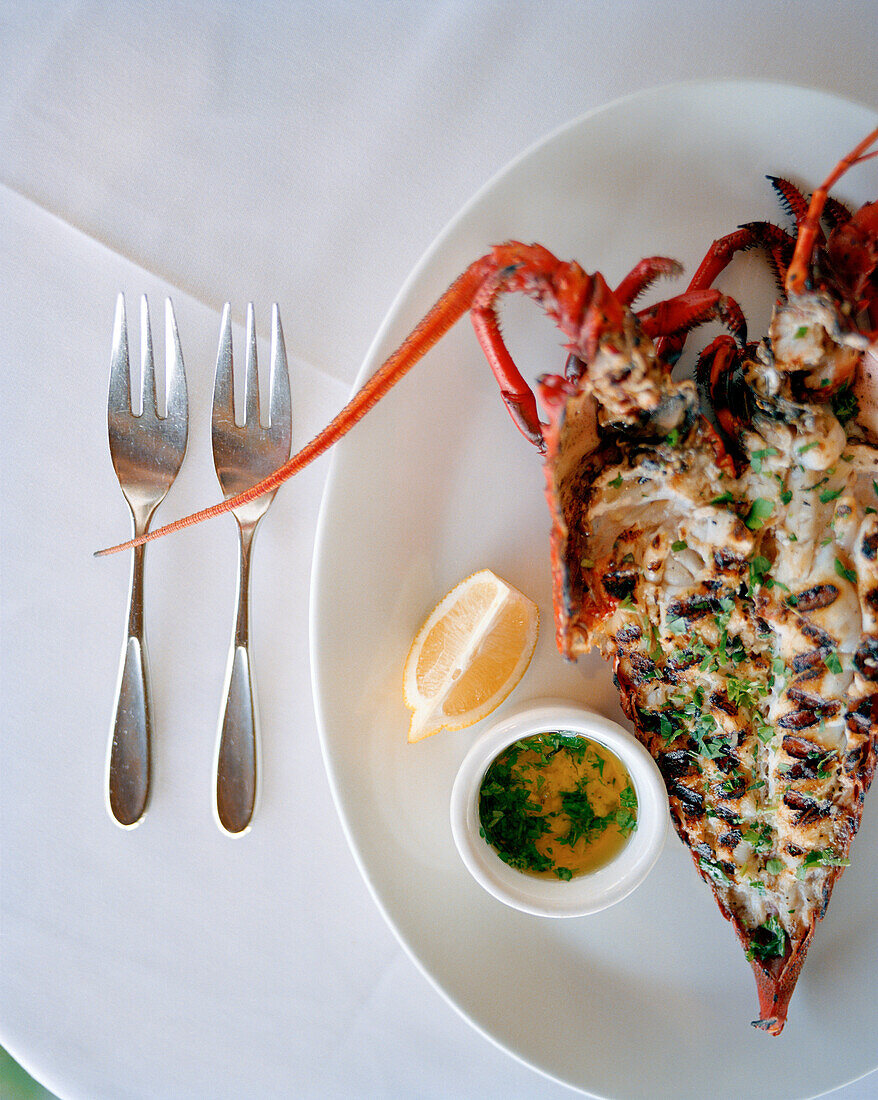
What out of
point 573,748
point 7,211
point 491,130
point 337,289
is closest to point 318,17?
point 491,130

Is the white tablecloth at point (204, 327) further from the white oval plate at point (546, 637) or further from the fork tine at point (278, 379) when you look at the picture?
the white oval plate at point (546, 637)

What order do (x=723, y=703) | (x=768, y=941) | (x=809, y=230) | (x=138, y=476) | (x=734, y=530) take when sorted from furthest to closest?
1. (x=138, y=476)
2. (x=768, y=941)
3. (x=723, y=703)
4. (x=734, y=530)
5. (x=809, y=230)

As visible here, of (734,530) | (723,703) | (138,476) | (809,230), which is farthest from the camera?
(138,476)

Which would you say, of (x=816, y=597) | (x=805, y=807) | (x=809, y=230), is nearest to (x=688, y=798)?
(x=805, y=807)

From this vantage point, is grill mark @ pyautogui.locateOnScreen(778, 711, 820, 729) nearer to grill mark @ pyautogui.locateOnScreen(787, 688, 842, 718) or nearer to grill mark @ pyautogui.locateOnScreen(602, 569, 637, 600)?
grill mark @ pyautogui.locateOnScreen(787, 688, 842, 718)

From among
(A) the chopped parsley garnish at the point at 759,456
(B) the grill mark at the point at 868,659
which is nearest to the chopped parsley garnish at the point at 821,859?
(B) the grill mark at the point at 868,659

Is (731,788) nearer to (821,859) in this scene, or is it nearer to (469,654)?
(821,859)

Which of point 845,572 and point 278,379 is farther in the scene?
point 278,379

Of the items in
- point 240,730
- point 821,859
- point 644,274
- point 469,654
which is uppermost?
point 644,274
